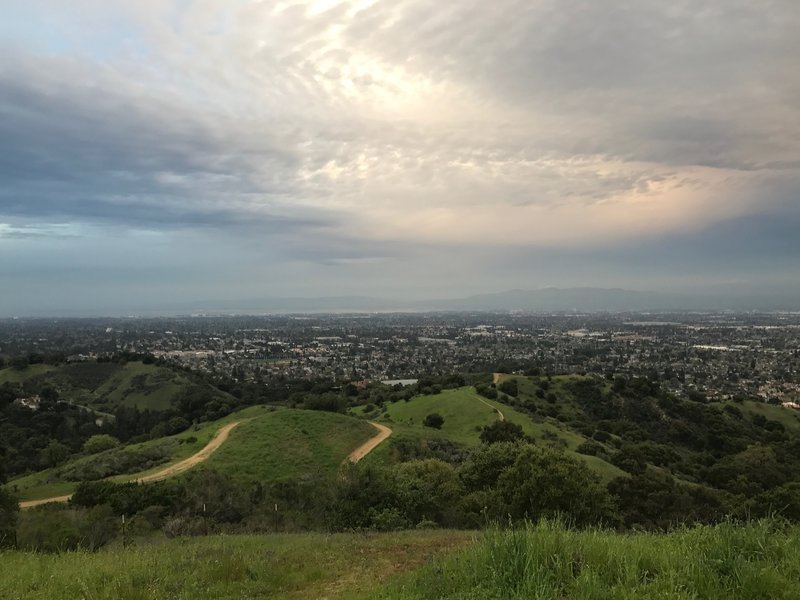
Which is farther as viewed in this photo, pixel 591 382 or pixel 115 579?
pixel 591 382

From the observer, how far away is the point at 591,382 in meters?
77.1

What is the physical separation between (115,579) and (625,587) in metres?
7.09

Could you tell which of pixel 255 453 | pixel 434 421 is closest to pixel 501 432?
pixel 434 421

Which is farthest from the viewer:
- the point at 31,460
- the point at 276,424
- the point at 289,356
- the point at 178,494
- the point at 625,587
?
the point at 289,356

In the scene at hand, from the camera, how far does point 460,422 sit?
2128 inches

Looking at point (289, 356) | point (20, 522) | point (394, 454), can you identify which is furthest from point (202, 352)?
point (20, 522)

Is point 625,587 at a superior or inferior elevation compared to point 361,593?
superior

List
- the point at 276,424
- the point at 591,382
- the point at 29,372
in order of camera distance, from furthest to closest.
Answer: the point at 29,372
the point at 591,382
the point at 276,424

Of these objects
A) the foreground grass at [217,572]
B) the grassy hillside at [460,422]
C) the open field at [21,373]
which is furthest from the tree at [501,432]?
the open field at [21,373]

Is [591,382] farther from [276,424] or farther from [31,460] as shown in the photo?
[31,460]

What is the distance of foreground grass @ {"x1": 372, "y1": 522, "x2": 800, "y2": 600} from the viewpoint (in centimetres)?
532

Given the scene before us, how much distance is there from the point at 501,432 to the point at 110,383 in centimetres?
8108

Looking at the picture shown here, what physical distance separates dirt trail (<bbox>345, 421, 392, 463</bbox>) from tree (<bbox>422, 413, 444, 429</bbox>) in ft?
27.6

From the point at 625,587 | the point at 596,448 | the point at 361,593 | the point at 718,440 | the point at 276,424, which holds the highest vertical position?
the point at 625,587
